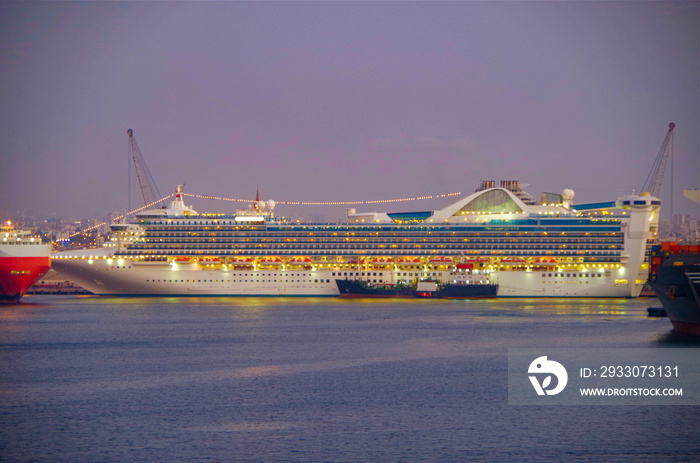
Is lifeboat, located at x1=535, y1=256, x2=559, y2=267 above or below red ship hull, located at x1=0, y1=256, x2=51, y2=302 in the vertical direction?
above

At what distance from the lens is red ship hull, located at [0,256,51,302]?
8200 cm

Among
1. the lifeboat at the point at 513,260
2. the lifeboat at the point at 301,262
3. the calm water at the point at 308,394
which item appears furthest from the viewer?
the lifeboat at the point at 301,262

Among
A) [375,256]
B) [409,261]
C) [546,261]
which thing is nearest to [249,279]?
[375,256]

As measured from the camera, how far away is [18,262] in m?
82.2

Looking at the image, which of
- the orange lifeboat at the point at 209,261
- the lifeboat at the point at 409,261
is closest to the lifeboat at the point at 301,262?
the orange lifeboat at the point at 209,261

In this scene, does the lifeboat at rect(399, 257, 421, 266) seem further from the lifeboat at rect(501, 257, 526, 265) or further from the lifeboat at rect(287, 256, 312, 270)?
the lifeboat at rect(287, 256, 312, 270)

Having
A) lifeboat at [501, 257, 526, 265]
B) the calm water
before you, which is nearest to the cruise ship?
lifeboat at [501, 257, 526, 265]

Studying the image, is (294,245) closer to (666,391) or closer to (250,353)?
(250,353)

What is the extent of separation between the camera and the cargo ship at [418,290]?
8362cm

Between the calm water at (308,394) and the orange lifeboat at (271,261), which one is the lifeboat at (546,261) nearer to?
the calm water at (308,394)

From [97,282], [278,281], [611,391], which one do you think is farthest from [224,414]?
[97,282]

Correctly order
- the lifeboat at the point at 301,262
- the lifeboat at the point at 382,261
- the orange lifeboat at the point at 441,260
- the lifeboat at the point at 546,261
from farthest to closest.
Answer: the lifeboat at the point at 382,261, the orange lifeboat at the point at 441,260, the lifeboat at the point at 301,262, the lifeboat at the point at 546,261

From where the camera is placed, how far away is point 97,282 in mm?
88188

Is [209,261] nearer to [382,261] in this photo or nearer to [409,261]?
[382,261]
